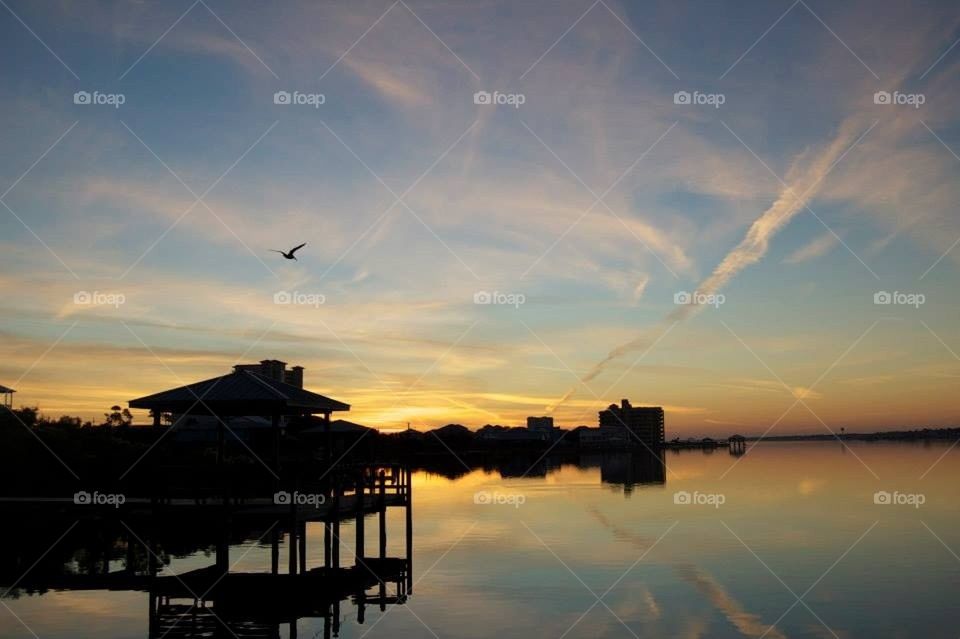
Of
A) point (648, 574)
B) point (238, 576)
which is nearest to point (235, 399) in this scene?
point (238, 576)

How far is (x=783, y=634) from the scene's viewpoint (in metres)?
25.1

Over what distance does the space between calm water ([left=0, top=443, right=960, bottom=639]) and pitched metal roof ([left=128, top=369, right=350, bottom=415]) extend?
643cm

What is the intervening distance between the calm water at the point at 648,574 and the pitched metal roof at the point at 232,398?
6.43m

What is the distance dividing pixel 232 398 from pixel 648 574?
18.8 meters

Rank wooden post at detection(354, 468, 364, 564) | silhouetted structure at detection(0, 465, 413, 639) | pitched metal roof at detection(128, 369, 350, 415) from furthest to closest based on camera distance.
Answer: wooden post at detection(354, 468, 364, 564) < pitched metal roof at detection(128, 369, 350, 415) < silhouetted structure at detection(0, 465, 413, 639)

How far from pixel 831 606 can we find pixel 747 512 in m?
30.9

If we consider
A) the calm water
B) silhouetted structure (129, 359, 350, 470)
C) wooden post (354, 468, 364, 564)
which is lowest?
the calm water

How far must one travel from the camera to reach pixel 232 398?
1025 inches

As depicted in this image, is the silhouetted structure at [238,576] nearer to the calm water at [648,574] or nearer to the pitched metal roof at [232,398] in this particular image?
the calm water at [648,574]

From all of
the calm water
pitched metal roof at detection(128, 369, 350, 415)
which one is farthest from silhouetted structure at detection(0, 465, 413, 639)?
pitched metal roof at detection(128, 369, 350, 415)

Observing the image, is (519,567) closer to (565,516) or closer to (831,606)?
(831,606)

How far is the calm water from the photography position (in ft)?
85.4

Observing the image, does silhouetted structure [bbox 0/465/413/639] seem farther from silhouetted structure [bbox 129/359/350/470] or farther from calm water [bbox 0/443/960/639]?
silhouetted structure [bbox 129/359/350/470]

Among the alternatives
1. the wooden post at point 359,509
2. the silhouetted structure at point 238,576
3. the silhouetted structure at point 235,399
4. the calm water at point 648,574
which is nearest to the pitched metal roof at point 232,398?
the silhouetted structure at point 235,399
